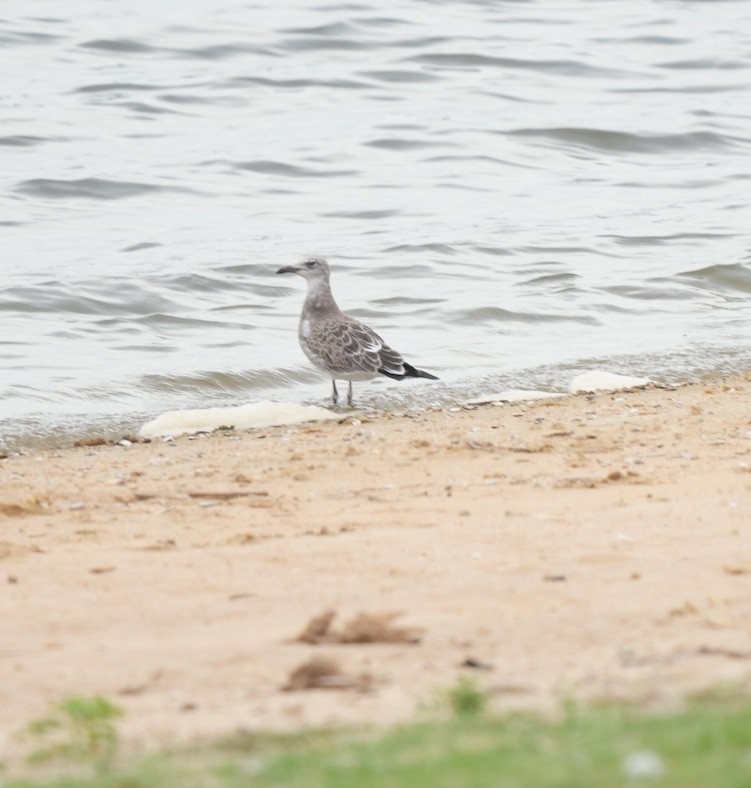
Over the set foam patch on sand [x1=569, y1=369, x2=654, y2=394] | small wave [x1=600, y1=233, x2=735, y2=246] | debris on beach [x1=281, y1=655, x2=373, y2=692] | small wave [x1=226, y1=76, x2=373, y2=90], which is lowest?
small wave [x1=600, y1=233, x2=735, y2=246]

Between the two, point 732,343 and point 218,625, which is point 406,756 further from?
point 732,343

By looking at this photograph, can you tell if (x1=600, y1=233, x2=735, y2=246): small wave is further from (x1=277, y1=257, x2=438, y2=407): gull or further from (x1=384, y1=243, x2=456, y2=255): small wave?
(x1=277, y1=257, x2=438, y2=407): gull

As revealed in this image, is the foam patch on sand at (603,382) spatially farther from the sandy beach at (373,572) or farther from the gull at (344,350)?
the sandy beach at (373,572)

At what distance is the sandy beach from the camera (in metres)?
4.58

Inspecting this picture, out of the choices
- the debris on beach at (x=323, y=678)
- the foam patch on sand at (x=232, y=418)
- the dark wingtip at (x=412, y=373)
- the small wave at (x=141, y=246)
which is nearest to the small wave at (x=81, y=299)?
the small wave at (x=141, y=246)

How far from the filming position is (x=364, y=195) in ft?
68.8

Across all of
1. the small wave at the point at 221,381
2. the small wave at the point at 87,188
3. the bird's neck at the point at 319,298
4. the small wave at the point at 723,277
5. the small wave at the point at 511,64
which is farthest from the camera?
the small wave at the point at 511,64

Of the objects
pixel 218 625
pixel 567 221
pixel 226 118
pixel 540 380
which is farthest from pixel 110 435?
pixel 226 118

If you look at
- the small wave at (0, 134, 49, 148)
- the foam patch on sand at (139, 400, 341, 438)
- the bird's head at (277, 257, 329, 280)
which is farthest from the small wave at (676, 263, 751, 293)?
the small wave at (0, 134, 49, 148)

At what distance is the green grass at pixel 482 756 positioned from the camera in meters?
3.35

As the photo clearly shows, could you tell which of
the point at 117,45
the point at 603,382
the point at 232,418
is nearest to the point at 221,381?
the point at 232,418

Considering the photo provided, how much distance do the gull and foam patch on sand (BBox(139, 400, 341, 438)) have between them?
40 cm

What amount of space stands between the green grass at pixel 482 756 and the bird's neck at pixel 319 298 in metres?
8.62

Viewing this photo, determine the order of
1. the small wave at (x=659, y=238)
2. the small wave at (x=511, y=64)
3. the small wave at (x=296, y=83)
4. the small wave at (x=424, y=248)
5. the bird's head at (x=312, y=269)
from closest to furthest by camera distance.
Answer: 1. the bird's head at (x=312, y=269)
2. the small wave at (x=424, y=248)
3. the small wave at (x=659, y=238)
4. the small wave at (x=296, y=83)
5. the small wave at (x=511, y=64)
